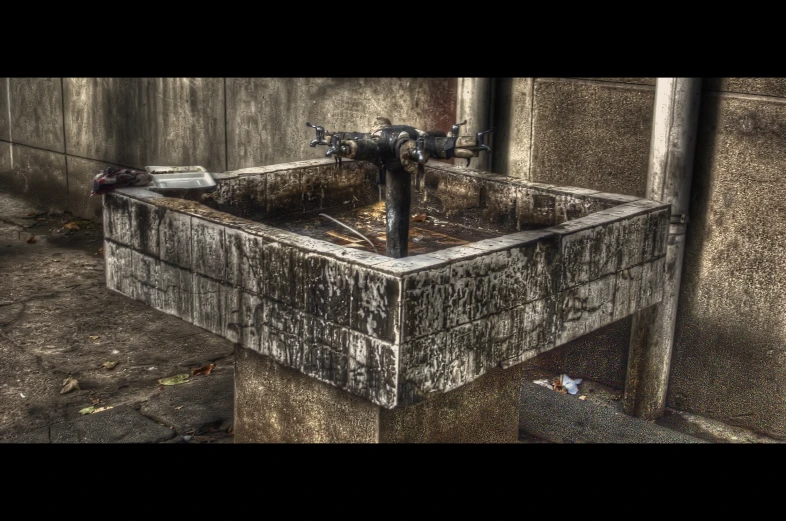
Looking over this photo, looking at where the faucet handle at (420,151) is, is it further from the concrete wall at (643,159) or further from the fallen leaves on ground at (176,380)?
the fallen leaves on ground at (176,380)

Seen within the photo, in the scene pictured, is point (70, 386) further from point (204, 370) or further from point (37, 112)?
point (37, 112)

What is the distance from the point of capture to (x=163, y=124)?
7668 millimetres

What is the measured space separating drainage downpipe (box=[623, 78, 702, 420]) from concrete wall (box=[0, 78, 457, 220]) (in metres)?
1.44

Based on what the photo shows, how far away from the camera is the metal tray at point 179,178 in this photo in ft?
14.1

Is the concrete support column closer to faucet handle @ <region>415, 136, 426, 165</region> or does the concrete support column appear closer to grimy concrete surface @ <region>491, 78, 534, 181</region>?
faucet handle @ <region>415, 136, 426, 165</region>

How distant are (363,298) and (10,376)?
294 centimetres

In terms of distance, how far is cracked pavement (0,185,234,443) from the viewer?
4.69m

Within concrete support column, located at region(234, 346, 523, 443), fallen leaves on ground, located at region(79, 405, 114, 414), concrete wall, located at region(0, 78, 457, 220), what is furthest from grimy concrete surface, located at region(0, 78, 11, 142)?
concrete support column, located at region(234, 346, 523, 443)

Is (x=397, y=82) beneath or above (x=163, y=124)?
above

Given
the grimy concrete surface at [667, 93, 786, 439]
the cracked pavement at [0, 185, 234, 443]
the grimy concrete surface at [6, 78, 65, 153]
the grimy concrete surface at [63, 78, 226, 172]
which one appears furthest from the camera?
the grimy concrete surface at [6, 78, 65, 153]

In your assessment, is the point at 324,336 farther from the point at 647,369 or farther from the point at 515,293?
the point at 647,369

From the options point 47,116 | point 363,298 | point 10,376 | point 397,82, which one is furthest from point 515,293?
point 47,116

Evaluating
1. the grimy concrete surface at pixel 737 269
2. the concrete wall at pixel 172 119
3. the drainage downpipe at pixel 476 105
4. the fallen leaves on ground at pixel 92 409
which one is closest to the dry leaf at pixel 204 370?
the fallen leaves on ground at pixel 92 409

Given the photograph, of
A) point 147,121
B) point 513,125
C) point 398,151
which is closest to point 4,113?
point 147,121
